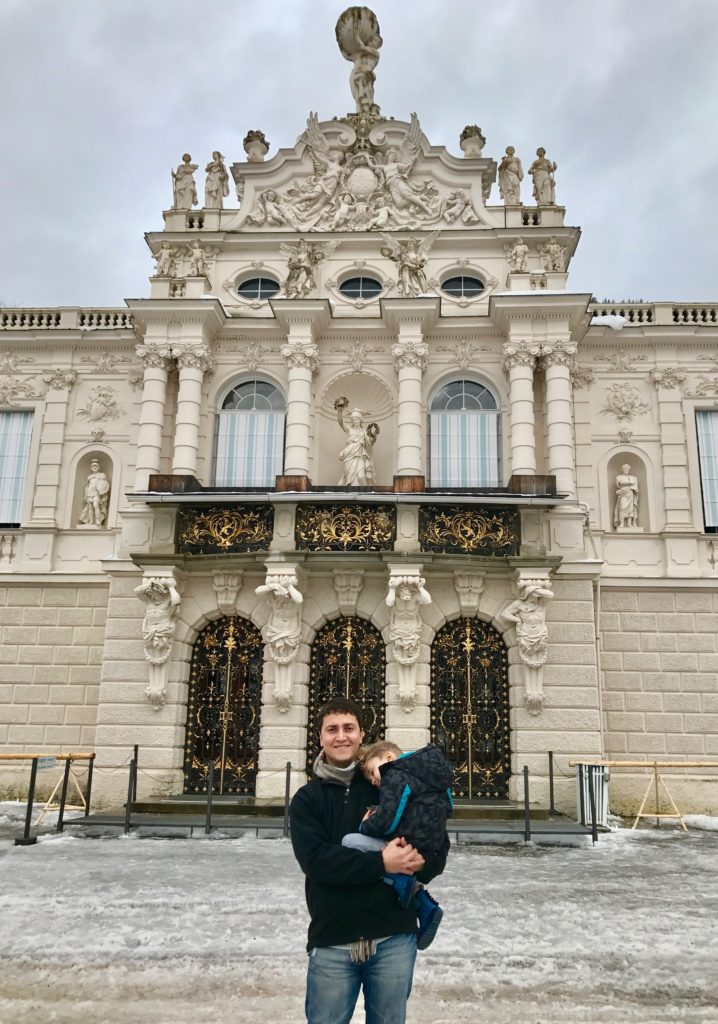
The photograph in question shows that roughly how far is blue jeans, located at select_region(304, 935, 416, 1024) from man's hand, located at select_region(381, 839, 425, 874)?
42cm

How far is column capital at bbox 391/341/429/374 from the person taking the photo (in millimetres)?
21672

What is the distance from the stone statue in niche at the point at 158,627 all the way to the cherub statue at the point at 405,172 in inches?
510

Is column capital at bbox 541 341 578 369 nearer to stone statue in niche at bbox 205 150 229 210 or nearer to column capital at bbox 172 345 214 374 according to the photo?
column capital at bbox 172 345 214 374

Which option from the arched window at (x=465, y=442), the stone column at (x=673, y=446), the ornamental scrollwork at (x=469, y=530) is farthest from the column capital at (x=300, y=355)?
the stone column at (x=673, y=446)

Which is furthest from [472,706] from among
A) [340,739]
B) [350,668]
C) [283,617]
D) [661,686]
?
[340,739]

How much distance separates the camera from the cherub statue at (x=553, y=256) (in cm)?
2270

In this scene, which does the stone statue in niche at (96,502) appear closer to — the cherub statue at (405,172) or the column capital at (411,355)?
the column capital at (411,355)

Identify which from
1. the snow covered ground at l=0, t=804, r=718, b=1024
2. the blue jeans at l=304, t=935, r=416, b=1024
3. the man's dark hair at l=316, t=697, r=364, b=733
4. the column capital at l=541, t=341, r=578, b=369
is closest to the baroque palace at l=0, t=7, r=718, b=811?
the column capital at l=541, t=341, r=578, b=369

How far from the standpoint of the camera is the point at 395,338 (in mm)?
22625

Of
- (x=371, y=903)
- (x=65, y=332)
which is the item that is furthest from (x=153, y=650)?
(x=371, y=903)

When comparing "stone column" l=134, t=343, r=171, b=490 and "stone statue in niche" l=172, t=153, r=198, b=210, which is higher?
"stone statue in niche" l=172, t=153, r=198, b=210

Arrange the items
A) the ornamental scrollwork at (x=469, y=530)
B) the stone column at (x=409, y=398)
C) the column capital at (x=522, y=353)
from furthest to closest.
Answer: the column capital at (x=522, y=353)
the stone column at (x=409, y=398)
the ornamental scrollwork at (x=469, y=530)

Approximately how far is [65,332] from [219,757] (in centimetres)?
1294

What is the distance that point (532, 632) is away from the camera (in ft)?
61.5
